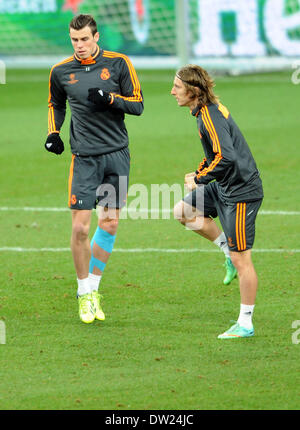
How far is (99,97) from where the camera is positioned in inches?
271

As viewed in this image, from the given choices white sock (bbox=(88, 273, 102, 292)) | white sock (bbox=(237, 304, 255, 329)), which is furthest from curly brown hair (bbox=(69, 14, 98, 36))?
white sock (bbox=(237, 304, 255, 329))

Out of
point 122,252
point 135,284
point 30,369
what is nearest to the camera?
point 30,369

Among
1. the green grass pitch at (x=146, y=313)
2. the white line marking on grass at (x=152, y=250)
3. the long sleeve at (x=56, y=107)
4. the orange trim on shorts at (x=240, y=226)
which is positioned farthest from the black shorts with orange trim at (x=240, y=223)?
the white line marking on grass at (x=152, y=250)

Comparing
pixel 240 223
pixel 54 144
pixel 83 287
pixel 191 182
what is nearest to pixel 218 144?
pixel 191 182

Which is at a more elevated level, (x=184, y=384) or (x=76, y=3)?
(x=184, y=384)

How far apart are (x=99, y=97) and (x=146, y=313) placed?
1.77 meters

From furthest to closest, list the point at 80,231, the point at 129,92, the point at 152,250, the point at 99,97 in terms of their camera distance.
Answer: the point at 152,250 < the point at 129,92 < the point at 80,231 < the point at 99,97

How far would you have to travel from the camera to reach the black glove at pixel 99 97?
688 centimetres

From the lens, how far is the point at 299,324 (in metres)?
6.73

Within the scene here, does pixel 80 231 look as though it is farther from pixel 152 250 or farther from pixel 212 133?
pixel 152 250

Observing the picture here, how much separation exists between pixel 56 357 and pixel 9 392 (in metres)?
0.68

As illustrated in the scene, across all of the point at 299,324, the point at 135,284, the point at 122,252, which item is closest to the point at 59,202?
the point at 122,252

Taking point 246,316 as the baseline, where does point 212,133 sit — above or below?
above

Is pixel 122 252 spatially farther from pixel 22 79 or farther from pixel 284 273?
pixel 22 79
